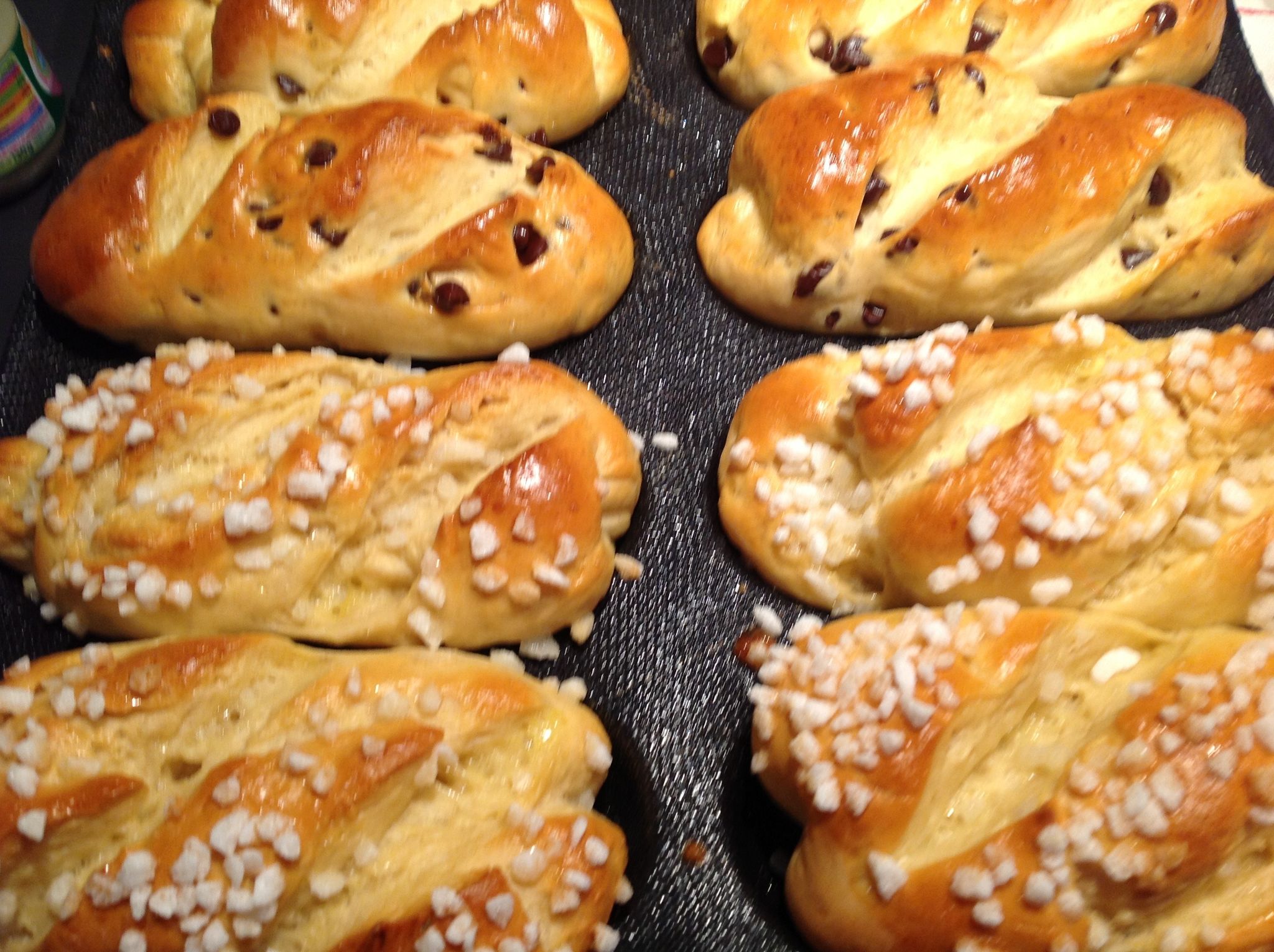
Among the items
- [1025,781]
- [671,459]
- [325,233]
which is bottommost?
[1025,781]

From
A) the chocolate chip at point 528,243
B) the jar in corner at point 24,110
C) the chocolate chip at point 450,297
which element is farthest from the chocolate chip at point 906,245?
the jar in corner at point 24,110

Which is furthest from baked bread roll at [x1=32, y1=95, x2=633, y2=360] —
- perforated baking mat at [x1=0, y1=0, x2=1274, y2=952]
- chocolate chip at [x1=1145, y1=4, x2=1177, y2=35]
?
chocolate chip at [x1=1145, y1=4, x2=1177, y2=35]

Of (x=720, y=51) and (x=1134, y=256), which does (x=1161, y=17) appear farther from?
(x=720, y=51)

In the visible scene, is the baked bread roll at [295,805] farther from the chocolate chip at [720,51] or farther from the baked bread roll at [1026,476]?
the chocolate chip at [720,51]

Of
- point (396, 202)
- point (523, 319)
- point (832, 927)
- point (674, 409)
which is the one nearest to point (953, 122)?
point (674, 409)

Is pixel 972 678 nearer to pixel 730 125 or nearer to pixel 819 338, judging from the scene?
pixel 819 338

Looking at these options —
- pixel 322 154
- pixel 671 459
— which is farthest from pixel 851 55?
pixel 322 154
